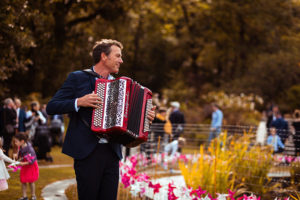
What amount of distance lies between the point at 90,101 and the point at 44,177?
702 centimetres

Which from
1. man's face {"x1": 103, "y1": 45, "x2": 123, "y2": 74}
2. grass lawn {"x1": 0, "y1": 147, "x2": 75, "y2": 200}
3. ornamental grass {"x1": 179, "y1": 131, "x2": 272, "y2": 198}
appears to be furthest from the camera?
ornamental grass {"x1": 179, "y1": 131, "x2": 272, "y2": 198}

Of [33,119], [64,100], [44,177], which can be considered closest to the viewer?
[64,100]

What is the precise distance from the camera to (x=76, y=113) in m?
4.11

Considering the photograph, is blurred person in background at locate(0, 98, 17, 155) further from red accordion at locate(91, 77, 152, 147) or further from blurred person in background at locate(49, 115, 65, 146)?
red accordion at locate(91, 77, 152, 147)

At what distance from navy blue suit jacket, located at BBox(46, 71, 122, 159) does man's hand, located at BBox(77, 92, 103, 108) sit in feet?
0.39

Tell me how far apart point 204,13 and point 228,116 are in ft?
43.6

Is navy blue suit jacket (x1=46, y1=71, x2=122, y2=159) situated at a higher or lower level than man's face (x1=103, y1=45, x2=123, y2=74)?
lower

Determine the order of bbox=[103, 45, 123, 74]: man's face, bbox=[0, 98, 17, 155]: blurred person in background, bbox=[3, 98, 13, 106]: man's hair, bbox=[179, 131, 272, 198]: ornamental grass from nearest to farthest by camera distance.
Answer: bbox=[103, 45, 123, 74]: man's face → bbox=[179, 131, 272, 198]: ornamental grass → bbox=[3, 98, 13, 106]: man's hair → bbox=[0, 98, 17, 155]: blurred person in background

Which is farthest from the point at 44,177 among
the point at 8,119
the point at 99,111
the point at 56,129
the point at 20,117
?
the point at 99,111

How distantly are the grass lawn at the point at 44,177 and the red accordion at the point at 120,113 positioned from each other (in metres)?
3.29

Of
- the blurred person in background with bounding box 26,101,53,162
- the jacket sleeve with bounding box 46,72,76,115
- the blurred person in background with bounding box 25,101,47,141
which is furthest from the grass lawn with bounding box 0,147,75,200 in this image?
the jacket sleeve with bounding box 46,72,76,115

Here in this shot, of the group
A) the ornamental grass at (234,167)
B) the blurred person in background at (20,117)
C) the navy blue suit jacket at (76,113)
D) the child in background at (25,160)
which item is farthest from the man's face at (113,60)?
the blurred person in background at (20,117)

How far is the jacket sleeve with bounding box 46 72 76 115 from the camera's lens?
401 cm

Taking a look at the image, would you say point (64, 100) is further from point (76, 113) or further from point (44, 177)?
point (44, 177)
